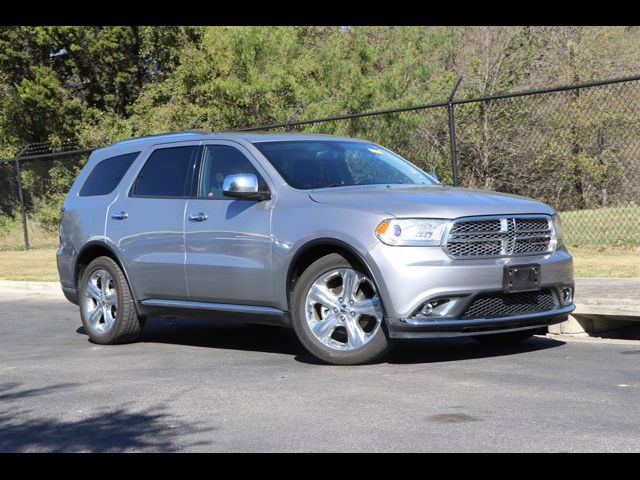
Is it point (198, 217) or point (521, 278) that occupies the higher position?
point (198, 217)

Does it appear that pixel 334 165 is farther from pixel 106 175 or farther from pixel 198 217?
pixel 106 175

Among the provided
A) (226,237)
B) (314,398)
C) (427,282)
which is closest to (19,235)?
(226,237)

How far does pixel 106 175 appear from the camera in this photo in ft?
33.2

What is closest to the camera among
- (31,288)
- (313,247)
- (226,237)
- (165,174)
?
(313,247)

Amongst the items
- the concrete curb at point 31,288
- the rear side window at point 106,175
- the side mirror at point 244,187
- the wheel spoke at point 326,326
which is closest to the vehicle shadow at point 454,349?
the wheel spoke at point 326,326

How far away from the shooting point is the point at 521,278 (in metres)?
7.64

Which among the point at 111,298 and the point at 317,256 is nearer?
the point at 317,256

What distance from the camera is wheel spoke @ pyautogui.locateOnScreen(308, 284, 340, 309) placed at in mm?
7797

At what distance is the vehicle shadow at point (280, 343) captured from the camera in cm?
823

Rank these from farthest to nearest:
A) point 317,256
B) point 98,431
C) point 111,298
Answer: point 111,298 < point 317,256 < point 98,431

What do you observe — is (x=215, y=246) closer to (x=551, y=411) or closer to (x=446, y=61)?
(x=551, y=411)

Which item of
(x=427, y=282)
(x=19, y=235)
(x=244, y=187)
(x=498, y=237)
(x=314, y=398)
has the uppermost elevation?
(x=244, y=187)

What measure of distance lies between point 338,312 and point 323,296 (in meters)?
0.17

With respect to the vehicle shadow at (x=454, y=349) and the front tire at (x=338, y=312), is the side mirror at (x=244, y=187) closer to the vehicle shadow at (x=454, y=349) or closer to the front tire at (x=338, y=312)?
the front tire at (x=338, y=312)
